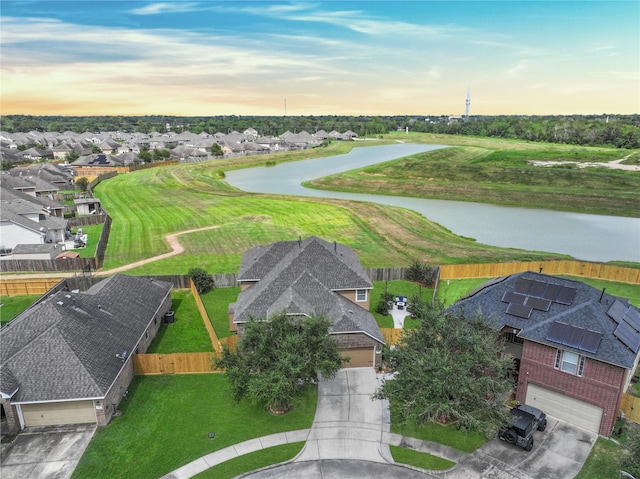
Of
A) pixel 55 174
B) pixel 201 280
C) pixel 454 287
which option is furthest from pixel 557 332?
pixel 55 174

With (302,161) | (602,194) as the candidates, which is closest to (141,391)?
(602,194)

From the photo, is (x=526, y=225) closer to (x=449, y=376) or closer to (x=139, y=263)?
(x=449, y=376)

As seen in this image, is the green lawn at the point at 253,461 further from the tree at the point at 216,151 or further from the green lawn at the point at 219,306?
the tree at the point at 216,151

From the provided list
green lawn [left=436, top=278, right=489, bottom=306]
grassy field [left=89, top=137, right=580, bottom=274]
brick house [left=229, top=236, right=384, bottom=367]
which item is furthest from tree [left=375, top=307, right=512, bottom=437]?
grassy field [left=89, top=137, right=580, bottom=274]

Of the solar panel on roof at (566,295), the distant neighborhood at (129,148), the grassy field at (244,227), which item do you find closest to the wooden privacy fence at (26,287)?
the grassy field at (244,227)

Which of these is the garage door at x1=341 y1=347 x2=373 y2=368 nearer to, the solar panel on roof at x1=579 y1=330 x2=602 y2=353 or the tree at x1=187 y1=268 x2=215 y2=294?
the solar panel on roof at x1=579 y1=330 x2=602 y2=353

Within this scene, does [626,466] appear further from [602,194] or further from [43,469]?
[602,194]
